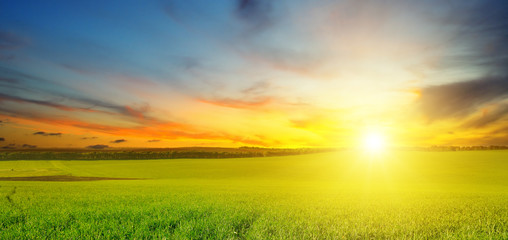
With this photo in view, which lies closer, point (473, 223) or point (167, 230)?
point (167, 230)

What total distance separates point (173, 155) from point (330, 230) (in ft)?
347

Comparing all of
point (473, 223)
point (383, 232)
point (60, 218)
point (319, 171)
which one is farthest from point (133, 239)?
point (319, 171)

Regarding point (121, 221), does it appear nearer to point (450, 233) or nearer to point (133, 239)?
point (133, 239)

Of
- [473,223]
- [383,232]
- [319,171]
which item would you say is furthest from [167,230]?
[319,171]

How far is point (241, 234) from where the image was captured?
22.0 ft

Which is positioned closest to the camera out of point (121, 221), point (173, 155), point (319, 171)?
point (121, 221)

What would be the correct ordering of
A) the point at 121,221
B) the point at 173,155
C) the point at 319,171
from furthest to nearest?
the point at 173,155 < the point at 319,171 < the point at 121,221

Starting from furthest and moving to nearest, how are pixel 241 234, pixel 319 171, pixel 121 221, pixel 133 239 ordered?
pixel 319 171, pixel 121 221, pixel 241 234, pixel 133 239

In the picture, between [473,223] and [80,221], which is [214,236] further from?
[473,223]

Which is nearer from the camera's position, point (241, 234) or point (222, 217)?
point (241, 234)

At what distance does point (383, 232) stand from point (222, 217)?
4.38 metres

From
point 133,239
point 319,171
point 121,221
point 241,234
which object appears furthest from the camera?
point 319,171

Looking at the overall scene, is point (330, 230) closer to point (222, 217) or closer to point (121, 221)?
point (222, 217)

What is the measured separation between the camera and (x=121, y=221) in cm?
786
